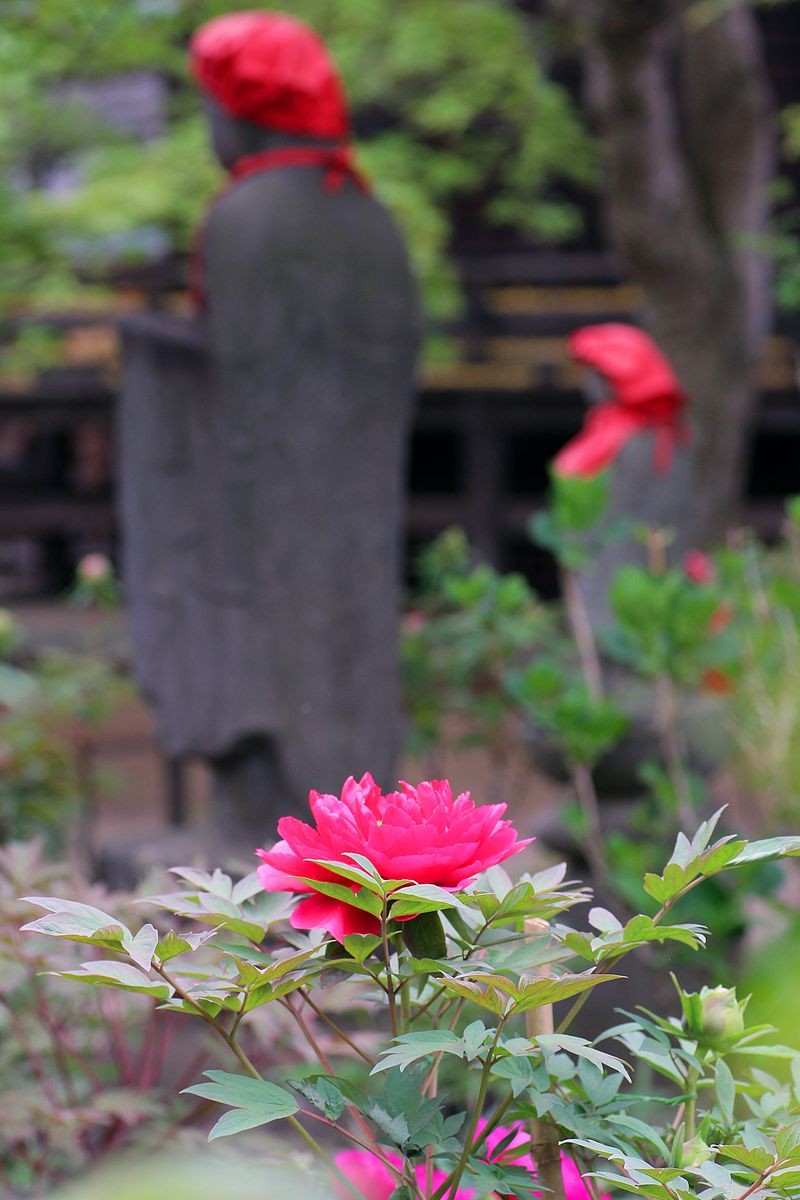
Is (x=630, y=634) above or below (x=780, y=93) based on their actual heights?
below

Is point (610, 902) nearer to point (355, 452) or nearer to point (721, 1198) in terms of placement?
point (355, 452)

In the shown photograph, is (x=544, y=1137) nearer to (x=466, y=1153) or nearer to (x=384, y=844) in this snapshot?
(x=466, y=1153)

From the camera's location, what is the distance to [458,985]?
0.70 metres

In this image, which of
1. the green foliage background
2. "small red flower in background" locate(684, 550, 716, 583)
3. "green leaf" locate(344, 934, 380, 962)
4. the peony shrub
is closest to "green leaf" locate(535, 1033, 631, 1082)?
the peony shrub

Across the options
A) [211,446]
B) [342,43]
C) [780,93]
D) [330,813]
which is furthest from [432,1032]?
[780,93]

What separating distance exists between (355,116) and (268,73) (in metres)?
6.55

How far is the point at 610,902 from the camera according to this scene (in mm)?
2416

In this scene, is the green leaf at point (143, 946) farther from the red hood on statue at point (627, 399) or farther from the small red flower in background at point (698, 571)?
the red hood on statue at point (627, 399)

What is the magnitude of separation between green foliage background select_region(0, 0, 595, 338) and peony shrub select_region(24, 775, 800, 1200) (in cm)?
461

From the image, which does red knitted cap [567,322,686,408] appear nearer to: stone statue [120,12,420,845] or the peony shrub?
stone statue [120,12,420,845]

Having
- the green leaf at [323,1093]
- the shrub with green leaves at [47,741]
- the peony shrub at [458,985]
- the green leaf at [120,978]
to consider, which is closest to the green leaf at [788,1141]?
the peony shrub at [458,985]

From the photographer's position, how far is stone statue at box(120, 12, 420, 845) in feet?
9.66

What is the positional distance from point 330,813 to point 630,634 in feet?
5.57

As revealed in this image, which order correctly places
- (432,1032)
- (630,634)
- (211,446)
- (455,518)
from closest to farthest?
1. (432,1032)
2. (630,634)
3. (211,446)
4. (455,518)
